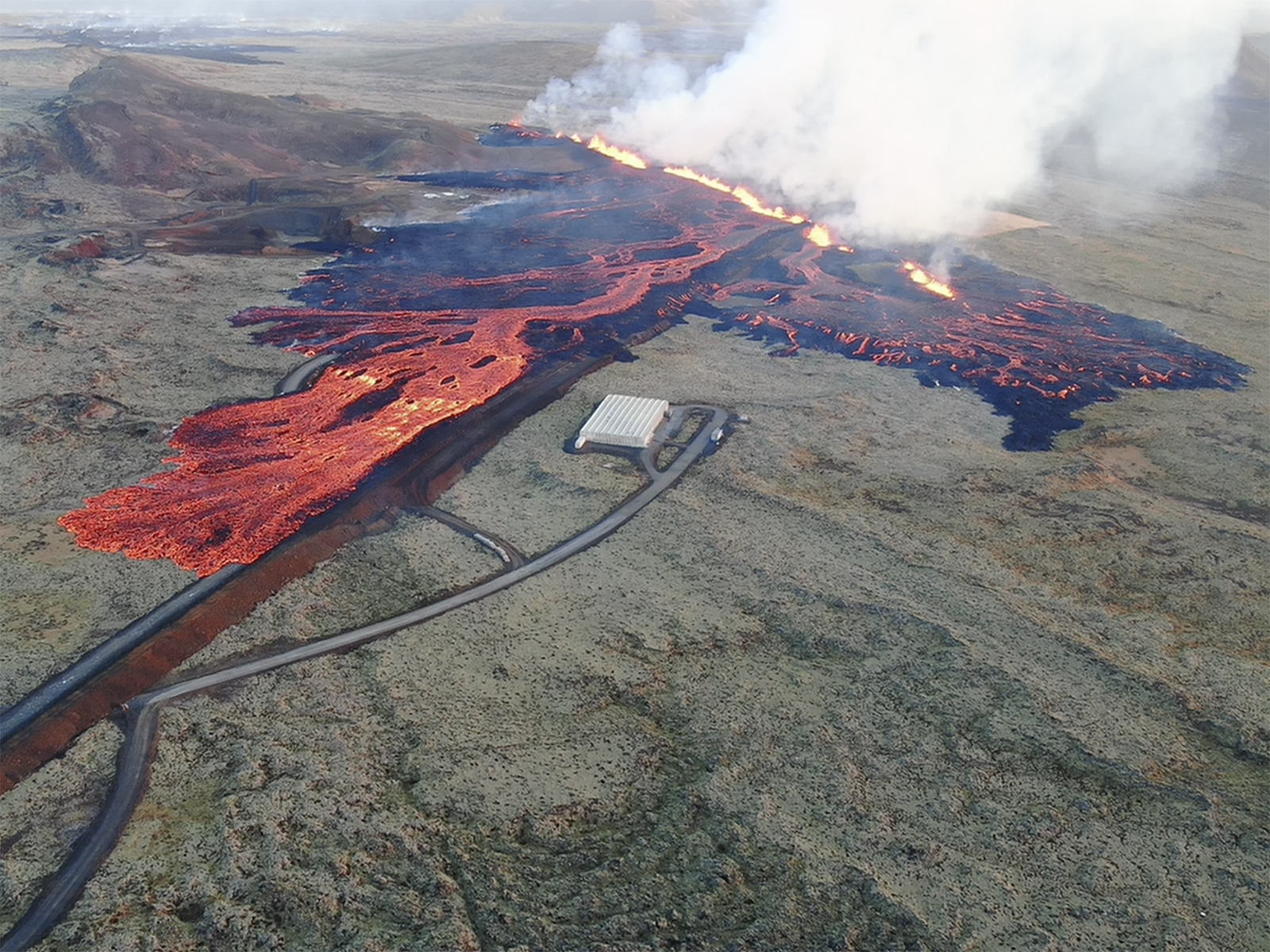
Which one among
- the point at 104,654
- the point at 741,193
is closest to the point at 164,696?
the point at 104,654

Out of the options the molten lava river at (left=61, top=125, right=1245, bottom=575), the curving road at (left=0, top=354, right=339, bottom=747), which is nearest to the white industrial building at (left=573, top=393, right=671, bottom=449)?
the molten lava river at (left=61, top=125, right=1245, bottom=575)

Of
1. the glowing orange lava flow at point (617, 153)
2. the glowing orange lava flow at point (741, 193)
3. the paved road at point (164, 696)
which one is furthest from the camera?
the glowing orange lava flow at point (617, 153)

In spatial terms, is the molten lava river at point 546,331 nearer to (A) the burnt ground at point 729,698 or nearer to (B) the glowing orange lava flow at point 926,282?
(B) the glowing orange lava flow at point 926,282

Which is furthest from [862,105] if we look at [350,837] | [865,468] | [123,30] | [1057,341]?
[123,30]

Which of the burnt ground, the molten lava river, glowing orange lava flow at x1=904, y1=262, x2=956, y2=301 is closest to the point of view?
the burnt ground

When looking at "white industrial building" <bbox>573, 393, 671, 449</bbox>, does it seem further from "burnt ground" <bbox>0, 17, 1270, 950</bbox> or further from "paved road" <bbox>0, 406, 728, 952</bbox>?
Answer: "burnt ground" <bbox>0, 17, 1270, 950</bbox>

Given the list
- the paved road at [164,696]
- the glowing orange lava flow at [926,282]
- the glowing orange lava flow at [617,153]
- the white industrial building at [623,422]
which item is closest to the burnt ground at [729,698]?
the paved road at [164,696]

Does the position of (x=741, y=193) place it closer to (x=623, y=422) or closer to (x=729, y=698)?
(x=623, y=422)
